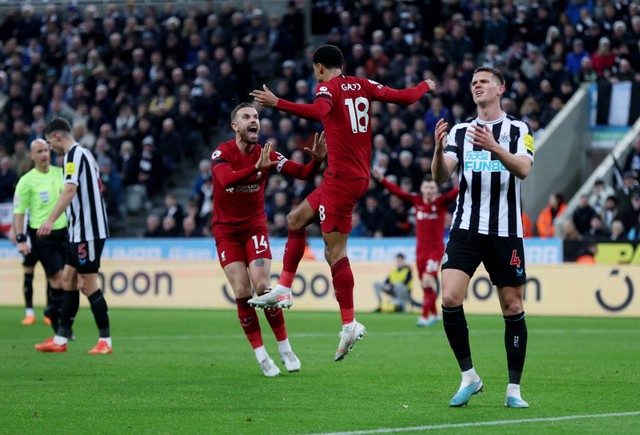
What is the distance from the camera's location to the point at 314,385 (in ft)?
34.0

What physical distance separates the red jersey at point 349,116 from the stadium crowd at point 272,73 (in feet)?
43.5

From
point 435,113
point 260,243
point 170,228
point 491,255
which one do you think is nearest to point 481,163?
point 491,255

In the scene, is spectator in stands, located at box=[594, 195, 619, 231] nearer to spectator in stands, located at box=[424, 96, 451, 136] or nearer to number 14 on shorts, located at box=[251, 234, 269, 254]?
spectator in stands, located at box=[424, 96, 451, 136]

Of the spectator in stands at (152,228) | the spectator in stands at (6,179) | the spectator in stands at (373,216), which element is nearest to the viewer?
the spectator in stands at (373,216)

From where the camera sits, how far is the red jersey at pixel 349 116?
10414 mm

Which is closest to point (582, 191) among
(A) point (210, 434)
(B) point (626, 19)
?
(B) point (626, 19)

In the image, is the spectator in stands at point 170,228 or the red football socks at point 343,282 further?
the spectator in stands at point 170,228

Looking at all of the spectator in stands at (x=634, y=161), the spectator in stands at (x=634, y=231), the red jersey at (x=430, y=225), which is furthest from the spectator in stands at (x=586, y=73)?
the red jersey at (x=430, y=225)

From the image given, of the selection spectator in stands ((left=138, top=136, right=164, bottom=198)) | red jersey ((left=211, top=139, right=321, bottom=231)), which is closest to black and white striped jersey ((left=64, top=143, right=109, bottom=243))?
red jersey ((left=211, top=139, right=321, bottom=231))

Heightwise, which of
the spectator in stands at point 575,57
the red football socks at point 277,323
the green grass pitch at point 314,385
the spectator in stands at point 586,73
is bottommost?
the green grass pitch at point 314,385

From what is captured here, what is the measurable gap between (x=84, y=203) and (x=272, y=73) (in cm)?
1897

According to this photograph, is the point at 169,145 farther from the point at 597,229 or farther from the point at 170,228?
the point at 597,229

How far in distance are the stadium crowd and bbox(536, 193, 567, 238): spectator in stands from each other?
871mm

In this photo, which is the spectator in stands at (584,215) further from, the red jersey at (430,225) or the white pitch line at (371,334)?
the white pitch line at (371,334)
